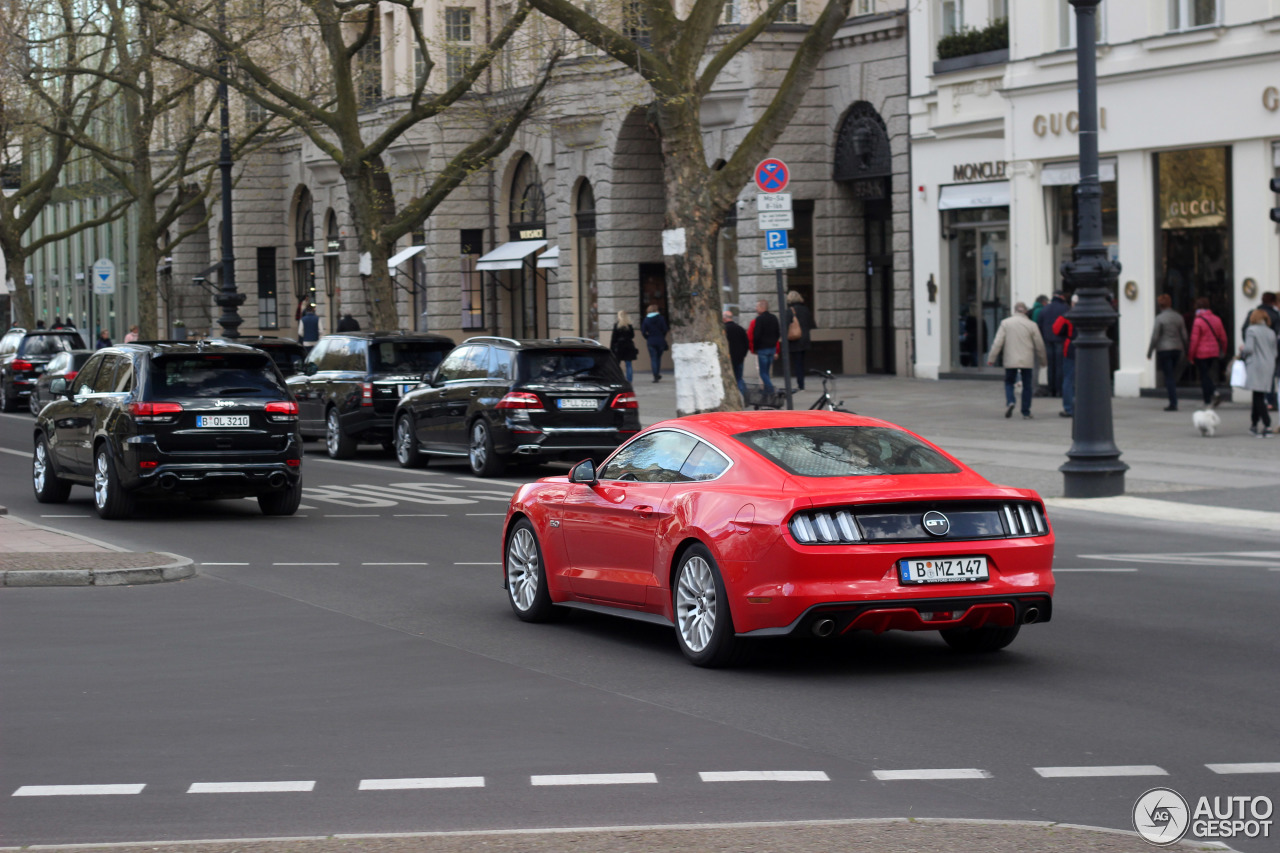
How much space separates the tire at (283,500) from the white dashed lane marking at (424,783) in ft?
36.1

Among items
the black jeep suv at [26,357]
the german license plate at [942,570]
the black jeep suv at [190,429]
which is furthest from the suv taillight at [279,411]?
the black jeep suv at [26,357]

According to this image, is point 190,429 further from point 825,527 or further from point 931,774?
point 931,774

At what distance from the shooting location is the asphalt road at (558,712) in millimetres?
6344

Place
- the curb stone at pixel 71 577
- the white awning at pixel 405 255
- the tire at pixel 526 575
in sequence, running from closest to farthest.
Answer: the tire at pixel 526 575 → the curb stone at pixel 71 577 → the white awning at pixel 405 255

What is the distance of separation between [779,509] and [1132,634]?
8.49ft

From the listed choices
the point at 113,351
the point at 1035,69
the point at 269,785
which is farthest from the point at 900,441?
the point at 1035,69

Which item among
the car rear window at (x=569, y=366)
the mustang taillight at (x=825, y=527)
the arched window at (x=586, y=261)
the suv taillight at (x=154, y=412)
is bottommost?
the mustang taillight at (x=825, y=527)

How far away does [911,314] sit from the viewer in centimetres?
3650

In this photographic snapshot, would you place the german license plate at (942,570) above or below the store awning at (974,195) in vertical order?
below

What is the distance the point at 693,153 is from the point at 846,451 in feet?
48.5

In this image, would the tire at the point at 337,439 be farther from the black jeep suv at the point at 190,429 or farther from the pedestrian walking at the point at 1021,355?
the pedestrian walking at the point at 1021,355

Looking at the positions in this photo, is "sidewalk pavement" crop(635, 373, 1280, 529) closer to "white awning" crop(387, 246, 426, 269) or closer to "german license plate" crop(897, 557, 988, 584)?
"german license plate" crop(897, 557, 988, 584)

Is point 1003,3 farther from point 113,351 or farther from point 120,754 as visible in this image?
point 120,754

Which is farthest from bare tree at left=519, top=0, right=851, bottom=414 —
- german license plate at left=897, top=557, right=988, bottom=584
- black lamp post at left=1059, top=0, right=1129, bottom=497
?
german license plate at left=897, top=557, right=988, bottom=584
